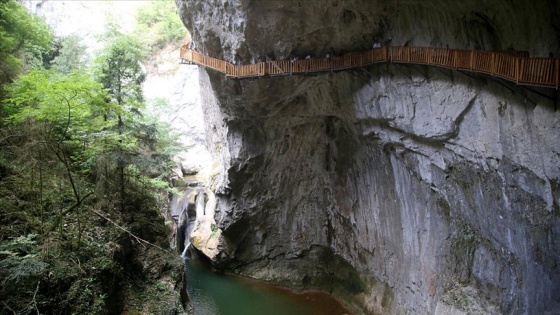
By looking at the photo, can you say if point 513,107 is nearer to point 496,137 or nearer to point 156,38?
point 496,137

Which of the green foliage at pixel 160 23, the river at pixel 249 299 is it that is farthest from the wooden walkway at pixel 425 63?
the green foliage at pixel 160 23

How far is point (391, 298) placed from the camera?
682 inches

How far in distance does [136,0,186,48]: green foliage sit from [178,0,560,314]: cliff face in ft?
68.5

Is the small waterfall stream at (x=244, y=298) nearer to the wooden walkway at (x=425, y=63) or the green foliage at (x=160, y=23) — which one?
the wooden walkway at (x=425, y=63)

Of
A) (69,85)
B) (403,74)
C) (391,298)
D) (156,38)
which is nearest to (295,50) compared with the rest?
(403,74)

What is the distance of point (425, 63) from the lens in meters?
12.1

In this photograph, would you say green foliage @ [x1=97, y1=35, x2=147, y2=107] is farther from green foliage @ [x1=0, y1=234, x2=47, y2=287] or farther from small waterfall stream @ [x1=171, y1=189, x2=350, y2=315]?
small waterfall stream @ [x1=171, y1=189, x2=350, y2=315]

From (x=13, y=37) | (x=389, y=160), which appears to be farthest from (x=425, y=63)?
(x=13, y=37)

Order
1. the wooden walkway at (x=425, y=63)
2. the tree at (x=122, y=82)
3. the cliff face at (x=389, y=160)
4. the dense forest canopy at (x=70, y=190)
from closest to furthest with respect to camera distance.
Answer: the wooden walkway at (x=425, y=63) → the dense forest canopy at (x=70, y=190) → the cliff face at (x=389, y=160) → the tree at (x=122, y=82)

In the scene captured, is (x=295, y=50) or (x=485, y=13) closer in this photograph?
(x=485, y=13)

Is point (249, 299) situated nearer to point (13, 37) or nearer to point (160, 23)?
point (13, 37)

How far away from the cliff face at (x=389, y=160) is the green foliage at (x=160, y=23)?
68.5 feet

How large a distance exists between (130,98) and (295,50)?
775 cm

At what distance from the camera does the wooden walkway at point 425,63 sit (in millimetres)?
8328
